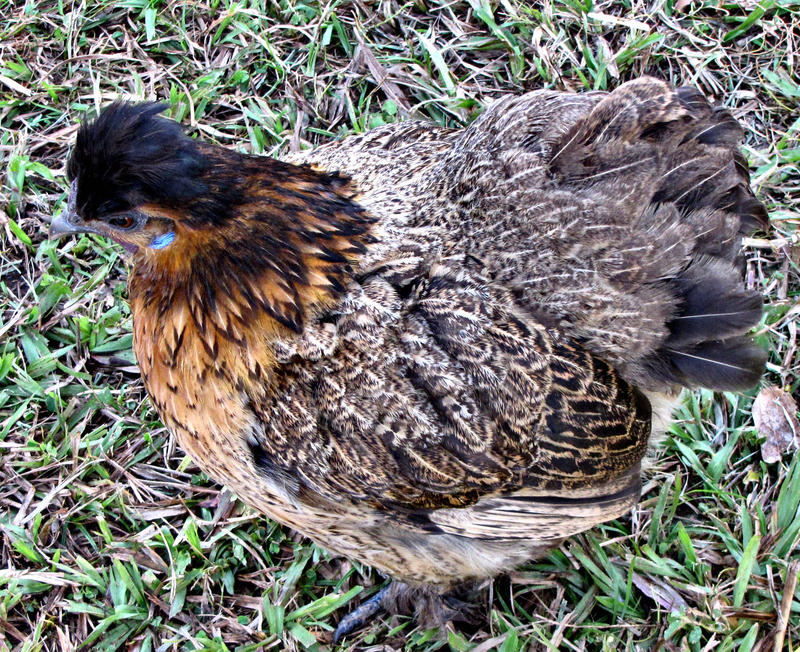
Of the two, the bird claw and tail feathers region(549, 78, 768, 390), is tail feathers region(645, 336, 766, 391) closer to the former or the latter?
tail feathers region(549, 78, 768, 390)

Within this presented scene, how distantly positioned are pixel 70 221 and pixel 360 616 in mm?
1951

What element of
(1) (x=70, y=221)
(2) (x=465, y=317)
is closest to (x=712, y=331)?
(2) (x=465, y=317)

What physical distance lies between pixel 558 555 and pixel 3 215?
3.18 metres

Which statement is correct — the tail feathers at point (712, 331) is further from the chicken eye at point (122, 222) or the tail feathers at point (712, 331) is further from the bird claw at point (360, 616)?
the chicken eye at point (122, 222)

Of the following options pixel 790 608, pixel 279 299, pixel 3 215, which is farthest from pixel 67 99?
pixel 790 608

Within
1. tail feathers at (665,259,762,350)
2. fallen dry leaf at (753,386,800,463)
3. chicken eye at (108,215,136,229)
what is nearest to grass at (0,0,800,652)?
fallen dry leaf at (753,386,800,463)

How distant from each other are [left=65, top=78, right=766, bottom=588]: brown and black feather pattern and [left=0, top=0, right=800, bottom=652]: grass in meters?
0.70

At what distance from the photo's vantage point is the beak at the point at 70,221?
272 cm

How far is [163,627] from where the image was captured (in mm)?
3297

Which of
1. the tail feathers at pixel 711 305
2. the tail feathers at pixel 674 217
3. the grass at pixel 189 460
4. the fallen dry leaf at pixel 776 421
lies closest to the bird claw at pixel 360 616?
the grass at pixel 189 460

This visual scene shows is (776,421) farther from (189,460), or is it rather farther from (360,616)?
(189,460)

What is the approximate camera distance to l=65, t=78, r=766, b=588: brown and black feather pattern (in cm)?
262

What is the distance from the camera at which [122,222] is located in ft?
8.77

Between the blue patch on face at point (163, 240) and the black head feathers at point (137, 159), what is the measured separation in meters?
0.15
